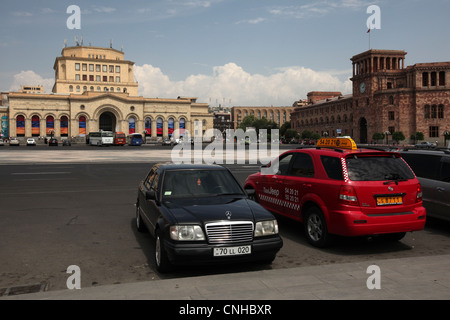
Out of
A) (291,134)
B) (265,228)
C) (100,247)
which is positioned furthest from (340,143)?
(291,134)

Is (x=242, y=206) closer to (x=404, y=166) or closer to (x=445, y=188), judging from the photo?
(x=404, y=166)

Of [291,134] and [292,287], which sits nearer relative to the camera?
[292,287]

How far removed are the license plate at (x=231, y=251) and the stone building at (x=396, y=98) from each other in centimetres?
8620

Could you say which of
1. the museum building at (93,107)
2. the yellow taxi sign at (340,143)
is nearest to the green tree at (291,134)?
the museum building at (93,107)

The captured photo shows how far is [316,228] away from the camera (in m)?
6.59

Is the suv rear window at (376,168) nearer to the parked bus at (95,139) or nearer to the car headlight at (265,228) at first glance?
the car headlight at (265,228)

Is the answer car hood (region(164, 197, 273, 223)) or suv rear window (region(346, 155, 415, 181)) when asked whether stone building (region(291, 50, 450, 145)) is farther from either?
car hood (region(164, 197, 273, 223))

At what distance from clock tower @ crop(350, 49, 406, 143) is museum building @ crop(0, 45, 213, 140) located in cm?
4400

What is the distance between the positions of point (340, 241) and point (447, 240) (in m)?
2.10

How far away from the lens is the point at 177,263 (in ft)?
16.0

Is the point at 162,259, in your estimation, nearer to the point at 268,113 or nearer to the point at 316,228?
the point at 316,228

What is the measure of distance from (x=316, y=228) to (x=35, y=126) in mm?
101212

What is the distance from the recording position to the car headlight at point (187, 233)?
493 centimetres
